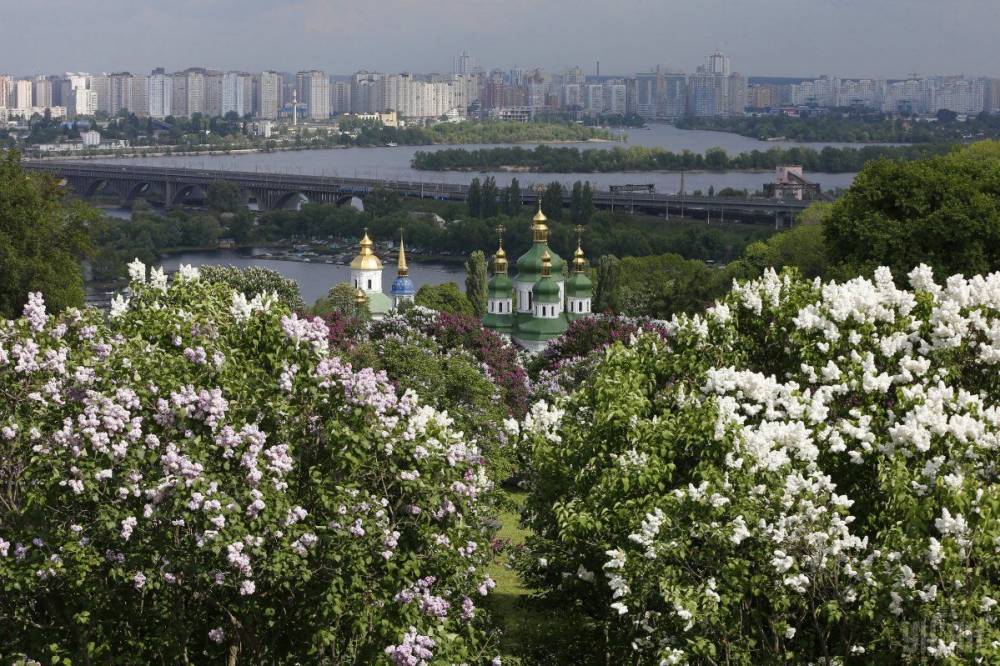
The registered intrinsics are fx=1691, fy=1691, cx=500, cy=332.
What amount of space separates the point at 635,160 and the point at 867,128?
3432 cm

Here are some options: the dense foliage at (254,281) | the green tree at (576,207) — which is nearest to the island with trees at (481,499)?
the dense foliage at (254,281)

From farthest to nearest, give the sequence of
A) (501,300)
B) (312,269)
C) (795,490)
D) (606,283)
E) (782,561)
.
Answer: (312,269), (606,283), (501,300), (795,490), (782,561)

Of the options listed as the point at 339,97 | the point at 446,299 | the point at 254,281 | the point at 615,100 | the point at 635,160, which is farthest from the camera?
the point at 615,100

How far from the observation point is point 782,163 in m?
84.2

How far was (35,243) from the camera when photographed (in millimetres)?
15125

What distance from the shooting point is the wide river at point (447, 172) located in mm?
76875

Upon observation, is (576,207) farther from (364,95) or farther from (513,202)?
(364,95)

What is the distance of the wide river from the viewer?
76875mm

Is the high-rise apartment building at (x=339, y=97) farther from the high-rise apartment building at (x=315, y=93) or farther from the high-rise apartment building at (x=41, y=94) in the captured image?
the high-rise apartment building at (x=41, y=94)

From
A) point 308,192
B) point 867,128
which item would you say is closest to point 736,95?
point 867,128

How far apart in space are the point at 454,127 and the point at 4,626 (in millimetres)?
119649

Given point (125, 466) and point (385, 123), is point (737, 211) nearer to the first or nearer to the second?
point (125, 466)

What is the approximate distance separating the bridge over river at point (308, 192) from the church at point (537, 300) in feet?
96.9

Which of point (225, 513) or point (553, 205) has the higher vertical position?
point (225, 513)
